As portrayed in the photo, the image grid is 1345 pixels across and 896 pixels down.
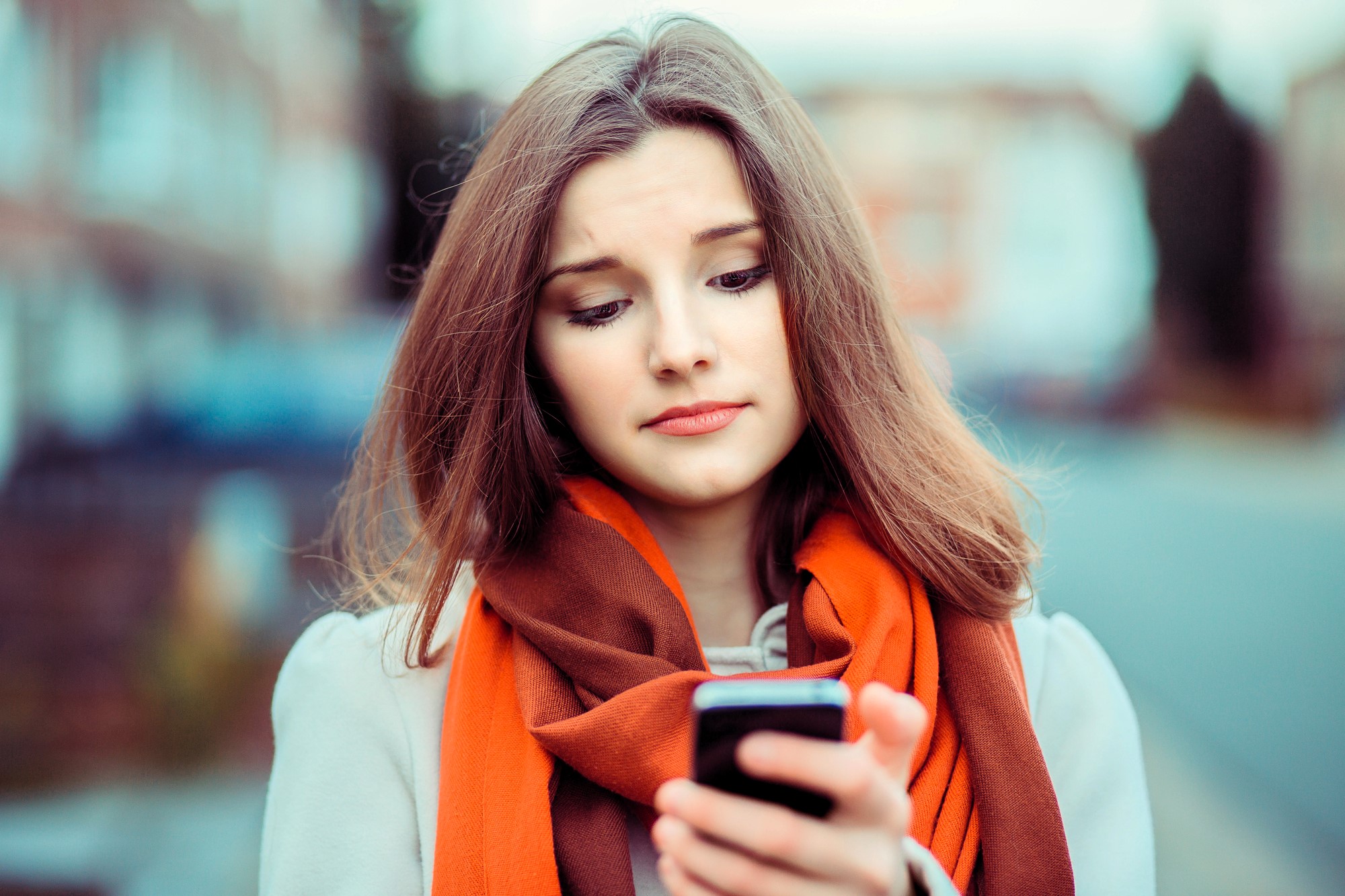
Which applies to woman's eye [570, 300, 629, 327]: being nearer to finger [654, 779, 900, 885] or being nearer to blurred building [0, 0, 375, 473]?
finger [654, 779, 900, 885]

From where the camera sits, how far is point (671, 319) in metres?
1.47

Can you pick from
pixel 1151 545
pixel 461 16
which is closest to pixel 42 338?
pixel 461 16

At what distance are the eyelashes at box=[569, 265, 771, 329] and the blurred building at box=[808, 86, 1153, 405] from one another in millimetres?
34774

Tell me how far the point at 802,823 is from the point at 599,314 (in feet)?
2.96

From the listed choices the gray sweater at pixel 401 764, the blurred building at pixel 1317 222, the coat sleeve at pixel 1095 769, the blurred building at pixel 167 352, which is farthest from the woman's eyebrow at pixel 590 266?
the blurred building at pixel 1317 222

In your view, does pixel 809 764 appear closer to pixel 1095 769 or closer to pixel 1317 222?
pixel 1095 769

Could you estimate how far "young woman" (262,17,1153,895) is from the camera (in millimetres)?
1478

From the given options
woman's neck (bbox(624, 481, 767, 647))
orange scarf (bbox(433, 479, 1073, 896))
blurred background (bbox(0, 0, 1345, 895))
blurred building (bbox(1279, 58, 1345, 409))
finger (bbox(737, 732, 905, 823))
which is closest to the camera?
finger (bbox(737, 732, 905, 823))

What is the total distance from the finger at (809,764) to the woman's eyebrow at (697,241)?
838mm

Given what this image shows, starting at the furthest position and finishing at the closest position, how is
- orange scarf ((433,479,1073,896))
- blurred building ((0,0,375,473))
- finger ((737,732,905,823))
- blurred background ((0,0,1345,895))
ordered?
blurred building ((0,0,375,473))
blurred background ((0,0,1345,895))
orange scarf ((433,479,1073,896))
finger ((737,732,905,823))

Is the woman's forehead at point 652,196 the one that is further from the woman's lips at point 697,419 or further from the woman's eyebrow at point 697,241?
the woman's lips at point 697,419

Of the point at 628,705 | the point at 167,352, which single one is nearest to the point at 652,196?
the point at 628,705

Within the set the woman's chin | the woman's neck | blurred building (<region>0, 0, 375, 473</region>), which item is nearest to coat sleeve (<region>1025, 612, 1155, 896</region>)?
the woman's neck

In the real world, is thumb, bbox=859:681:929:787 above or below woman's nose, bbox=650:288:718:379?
below
